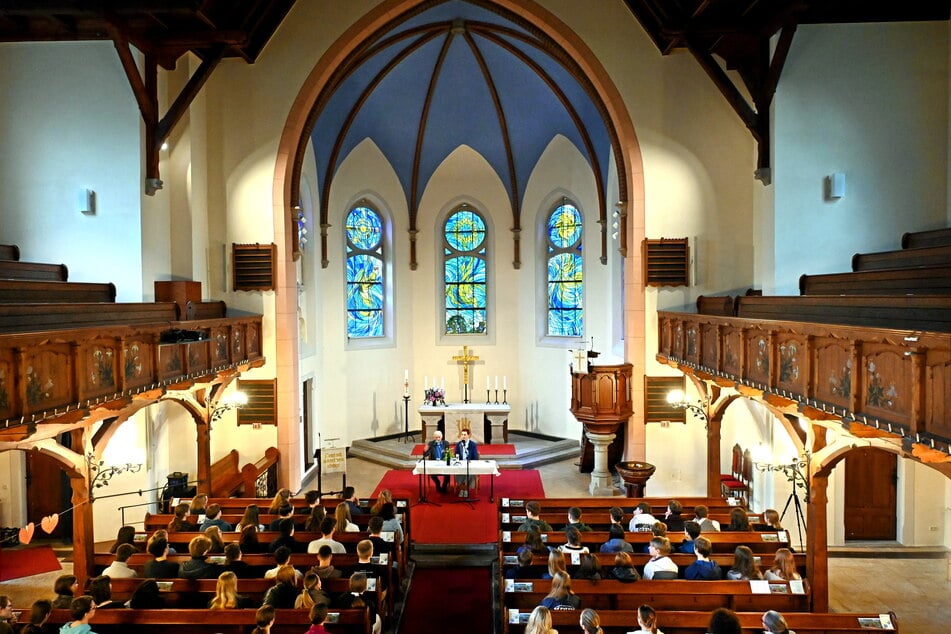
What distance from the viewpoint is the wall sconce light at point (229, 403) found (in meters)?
11.8

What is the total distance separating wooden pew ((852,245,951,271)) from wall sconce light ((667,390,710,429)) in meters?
3.54

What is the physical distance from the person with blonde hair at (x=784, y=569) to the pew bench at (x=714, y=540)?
41.8 inches

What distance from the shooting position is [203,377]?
32.6 feet

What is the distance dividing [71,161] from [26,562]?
634 cm

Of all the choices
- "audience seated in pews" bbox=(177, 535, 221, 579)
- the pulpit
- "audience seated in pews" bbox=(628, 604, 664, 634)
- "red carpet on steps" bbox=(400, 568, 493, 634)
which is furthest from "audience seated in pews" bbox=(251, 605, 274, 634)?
the pulpit

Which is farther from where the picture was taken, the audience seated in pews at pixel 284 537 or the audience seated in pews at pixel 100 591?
the audience seated in pews at pixel 284 537

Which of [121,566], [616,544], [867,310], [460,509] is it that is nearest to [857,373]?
[867,310]

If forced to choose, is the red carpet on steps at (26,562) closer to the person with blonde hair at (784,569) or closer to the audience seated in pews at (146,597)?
the audience seated in pews at (146,597)

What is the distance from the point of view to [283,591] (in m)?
6.23

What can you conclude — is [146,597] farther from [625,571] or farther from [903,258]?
[903,258]

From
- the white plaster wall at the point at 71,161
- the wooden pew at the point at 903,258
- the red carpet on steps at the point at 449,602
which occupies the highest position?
the white plaster wall at the point at 71,161

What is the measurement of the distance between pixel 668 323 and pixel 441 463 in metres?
5.01

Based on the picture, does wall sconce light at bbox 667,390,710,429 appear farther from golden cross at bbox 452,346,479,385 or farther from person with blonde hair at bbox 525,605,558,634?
person with blonde hair at bbox 525,605,558,634

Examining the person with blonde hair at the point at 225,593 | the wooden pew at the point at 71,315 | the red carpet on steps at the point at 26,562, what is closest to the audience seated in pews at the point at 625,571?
the person with blonde hair at the point at 225,593
